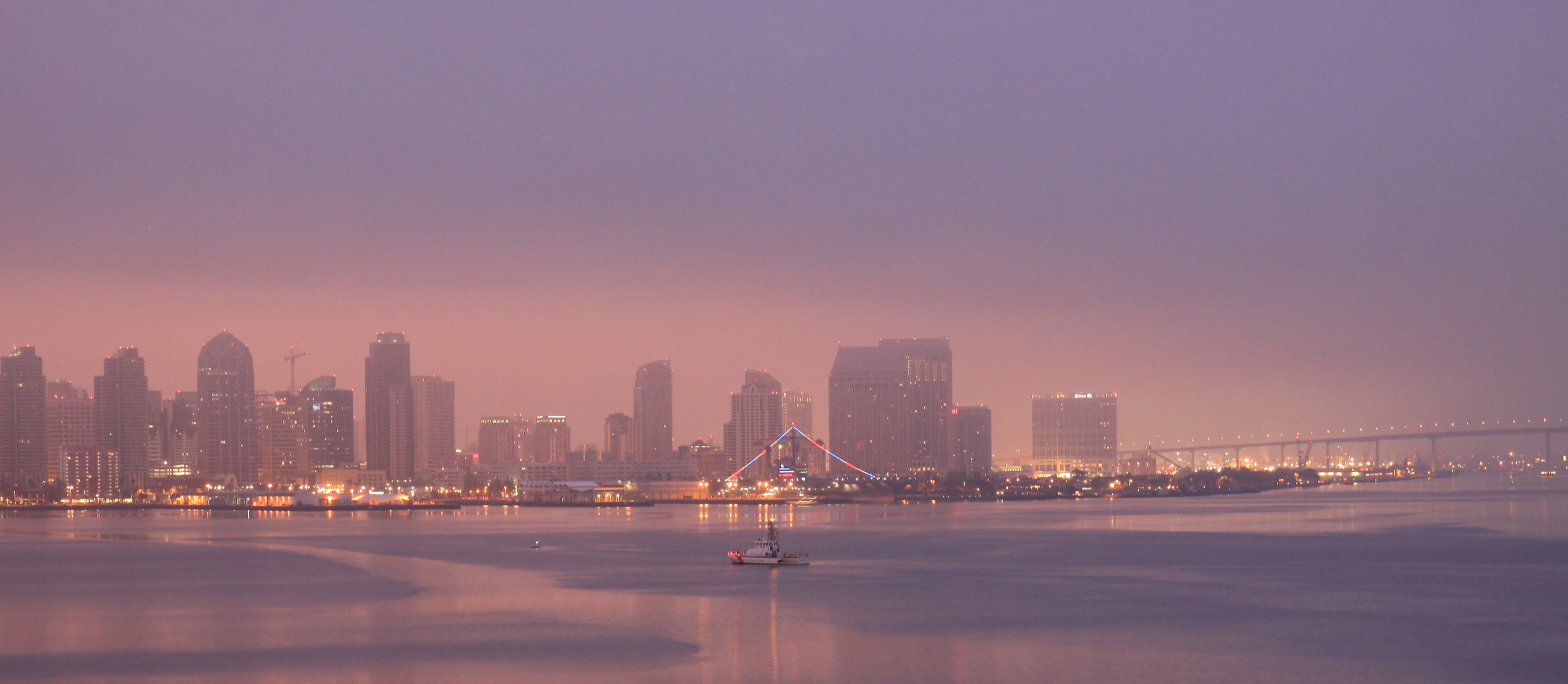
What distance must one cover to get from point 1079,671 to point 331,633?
1431 centimetres

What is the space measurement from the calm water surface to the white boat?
65cm

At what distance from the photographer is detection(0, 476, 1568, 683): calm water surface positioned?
2283 centimetres

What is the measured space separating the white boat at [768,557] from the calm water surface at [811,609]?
65 centimetres

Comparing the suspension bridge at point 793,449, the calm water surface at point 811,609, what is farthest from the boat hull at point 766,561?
the suspension bridge at point 793,449

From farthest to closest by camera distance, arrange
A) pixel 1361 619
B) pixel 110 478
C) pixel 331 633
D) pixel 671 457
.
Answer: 1. pixel 671 457
2. pixel 110 478
3. pixel 1361 619
4. pixel 331 633

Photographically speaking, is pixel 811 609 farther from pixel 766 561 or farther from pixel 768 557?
pixel 768 557

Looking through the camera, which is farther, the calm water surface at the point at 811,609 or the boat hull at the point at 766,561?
the boat hull at the point at 766,561

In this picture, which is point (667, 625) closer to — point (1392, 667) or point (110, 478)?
point (1392, 667)

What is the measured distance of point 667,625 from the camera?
27875 mm

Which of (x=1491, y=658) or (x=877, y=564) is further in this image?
(x=877, y=564)

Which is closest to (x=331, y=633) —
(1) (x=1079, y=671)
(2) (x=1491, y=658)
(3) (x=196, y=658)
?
(3) (x=196, y=658)

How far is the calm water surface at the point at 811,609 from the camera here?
22828 mm

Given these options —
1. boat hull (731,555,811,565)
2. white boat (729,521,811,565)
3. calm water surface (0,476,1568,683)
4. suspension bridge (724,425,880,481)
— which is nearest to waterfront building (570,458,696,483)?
suspension bridge (724,425,880,481)

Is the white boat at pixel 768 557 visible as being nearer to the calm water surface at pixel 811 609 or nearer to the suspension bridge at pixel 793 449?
the calm water surface at pixel 811 609
